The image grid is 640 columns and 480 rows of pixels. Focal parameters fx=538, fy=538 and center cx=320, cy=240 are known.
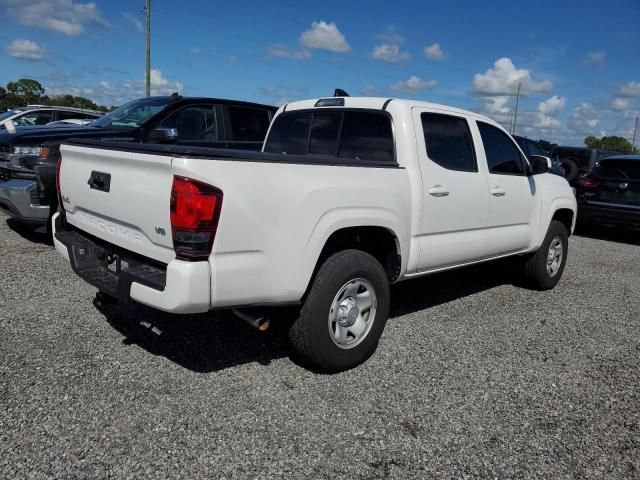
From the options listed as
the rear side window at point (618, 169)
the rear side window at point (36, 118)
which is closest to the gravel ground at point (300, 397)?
the rear side window at point (618, 169)

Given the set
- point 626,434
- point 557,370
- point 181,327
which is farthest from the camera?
point 181,327

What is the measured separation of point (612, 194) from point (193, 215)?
9.40 metres

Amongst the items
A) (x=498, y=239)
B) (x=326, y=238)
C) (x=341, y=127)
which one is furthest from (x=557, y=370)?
(x=341, y=127)

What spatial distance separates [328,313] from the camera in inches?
131

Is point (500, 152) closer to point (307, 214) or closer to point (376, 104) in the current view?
point (376, 104)

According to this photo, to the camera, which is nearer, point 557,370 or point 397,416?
point 397,416

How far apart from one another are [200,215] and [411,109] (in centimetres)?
211

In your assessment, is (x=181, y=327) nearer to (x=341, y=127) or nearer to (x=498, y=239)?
(x=341, y=127)

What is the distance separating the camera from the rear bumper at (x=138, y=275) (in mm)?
2713

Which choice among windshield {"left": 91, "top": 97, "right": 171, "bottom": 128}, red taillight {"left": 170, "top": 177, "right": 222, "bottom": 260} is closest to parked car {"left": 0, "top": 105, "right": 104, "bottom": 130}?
windshield {"left": 91, "top": 97, "right": 171, "bottom": 128}

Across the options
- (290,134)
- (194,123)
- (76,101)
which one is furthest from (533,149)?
(76,101)

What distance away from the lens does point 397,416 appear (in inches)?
122

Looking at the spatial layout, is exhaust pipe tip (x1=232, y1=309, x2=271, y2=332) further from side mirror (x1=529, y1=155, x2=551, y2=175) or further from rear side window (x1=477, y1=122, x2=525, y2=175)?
side mirror (x1=529, y1=155, x2=551, y2=175)

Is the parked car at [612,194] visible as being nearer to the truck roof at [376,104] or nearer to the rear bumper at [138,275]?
the truck roof at [376,104]
